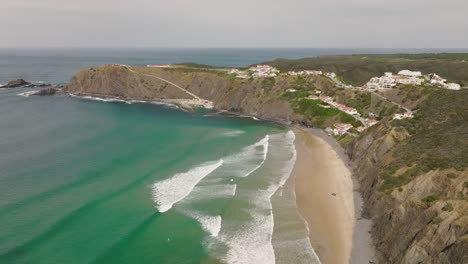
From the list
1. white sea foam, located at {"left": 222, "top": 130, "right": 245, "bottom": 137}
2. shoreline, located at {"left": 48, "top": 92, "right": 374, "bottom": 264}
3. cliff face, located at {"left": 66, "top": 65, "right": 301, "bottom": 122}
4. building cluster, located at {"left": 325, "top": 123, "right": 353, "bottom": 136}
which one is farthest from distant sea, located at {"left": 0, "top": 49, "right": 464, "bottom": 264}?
cliff face, located at {"left": 66, "top": 65, "right": 301, "bottom": 122}

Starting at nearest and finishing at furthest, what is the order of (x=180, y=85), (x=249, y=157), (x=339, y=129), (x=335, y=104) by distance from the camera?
1. (x=249, y=157)
2. (x=339, y=129)
3. (x=335, y=104)
4. (x=180, y=85)

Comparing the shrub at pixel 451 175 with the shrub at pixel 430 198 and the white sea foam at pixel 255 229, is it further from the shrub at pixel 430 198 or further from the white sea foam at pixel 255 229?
the white sea foam at pixel 255 229

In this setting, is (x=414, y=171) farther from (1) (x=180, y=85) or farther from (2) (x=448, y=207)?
(1) (x=180, y=85)

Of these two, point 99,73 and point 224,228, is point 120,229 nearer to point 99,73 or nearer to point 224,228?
point 224,228

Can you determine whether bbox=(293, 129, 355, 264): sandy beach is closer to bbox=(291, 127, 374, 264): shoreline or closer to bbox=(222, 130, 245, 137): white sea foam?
bbox=(291, 127, 374, 264): shoreline

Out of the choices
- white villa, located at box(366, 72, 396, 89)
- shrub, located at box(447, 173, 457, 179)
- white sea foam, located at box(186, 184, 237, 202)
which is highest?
white villa, located at box(366, 72, 396, 89)

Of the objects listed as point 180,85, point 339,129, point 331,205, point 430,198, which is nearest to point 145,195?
point 331,205
